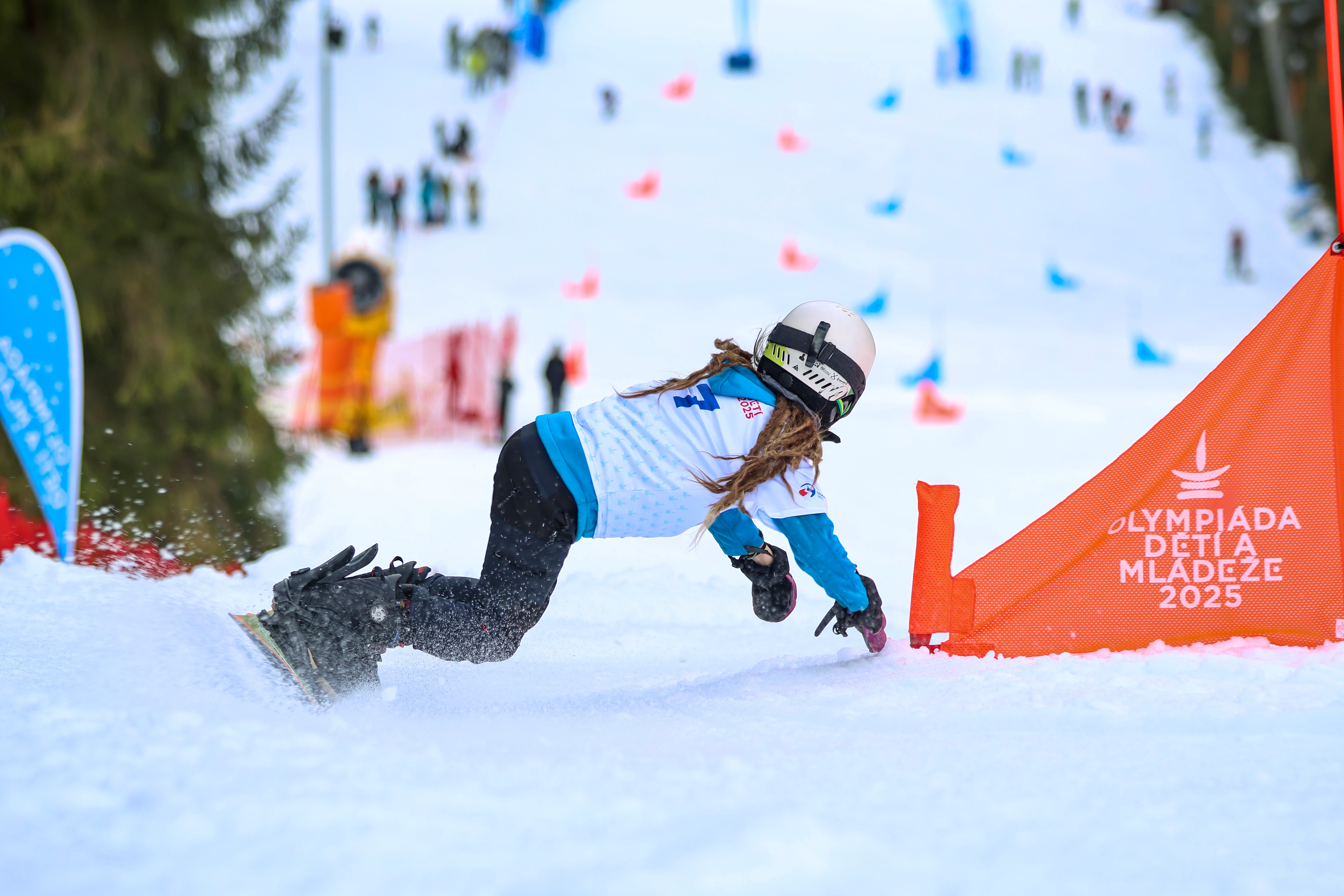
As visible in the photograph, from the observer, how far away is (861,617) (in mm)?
3262

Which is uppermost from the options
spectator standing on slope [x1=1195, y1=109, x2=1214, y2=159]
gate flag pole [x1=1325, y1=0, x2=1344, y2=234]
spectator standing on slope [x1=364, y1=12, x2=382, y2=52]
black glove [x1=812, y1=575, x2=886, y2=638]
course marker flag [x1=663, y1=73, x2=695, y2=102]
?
spectator standing on slope [x1=364, y1=12, x2=382, y2=52]

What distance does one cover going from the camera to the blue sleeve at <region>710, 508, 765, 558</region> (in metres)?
3.40

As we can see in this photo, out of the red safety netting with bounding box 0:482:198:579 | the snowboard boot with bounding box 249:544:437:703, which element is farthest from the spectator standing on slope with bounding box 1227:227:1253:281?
the snowboard boot with bounding box 249:544:437:703

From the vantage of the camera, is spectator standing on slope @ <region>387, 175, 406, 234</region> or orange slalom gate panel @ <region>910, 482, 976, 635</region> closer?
orange slalom gate panel @ <region>910, 482, 976, 635</region>

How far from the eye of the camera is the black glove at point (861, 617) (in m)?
3.26

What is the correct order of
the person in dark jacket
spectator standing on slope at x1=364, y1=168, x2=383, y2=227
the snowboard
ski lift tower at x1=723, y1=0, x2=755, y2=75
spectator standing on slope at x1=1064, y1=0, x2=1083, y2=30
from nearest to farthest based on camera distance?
the snowboard, the person in dark jacket, spectator standing on slope at x1=364, y1=168, x2=383, y2=227, ski lift tower at x1=723, y1=0, x2=755, y2=75, spectator standing on slope at x1=1064, y1=0, x2=1083, y2=30

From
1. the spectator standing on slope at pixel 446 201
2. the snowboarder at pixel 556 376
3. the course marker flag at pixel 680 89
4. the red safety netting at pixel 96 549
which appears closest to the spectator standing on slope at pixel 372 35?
the course marker flag at pixel 680 89

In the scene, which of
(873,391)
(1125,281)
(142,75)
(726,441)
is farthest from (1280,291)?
(726,441)

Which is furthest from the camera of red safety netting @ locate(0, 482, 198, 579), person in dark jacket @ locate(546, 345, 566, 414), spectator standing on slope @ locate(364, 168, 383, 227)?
spectator standing on slope @ locate(364, 168, 383, 227)

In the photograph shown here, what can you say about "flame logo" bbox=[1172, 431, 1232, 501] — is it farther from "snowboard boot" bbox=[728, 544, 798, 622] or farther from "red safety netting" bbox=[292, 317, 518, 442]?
"red safety netting" bbox=[292, 317, 518, 442]

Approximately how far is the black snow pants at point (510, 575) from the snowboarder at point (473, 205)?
24377mm

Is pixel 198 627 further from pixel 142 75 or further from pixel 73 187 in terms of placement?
pixel 142 75

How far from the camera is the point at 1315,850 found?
1.87 metres

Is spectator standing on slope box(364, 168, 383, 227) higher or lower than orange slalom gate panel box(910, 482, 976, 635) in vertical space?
higher
